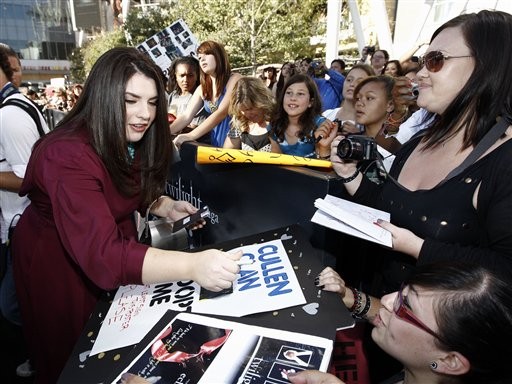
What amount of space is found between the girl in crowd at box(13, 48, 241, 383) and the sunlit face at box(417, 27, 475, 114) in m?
1.01

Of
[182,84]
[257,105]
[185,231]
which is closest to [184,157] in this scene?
[185,231]

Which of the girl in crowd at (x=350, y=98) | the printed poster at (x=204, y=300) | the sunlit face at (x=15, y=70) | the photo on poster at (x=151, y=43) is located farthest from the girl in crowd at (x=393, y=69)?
the printed poster at (x=204, y=300)

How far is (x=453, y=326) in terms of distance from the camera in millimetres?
1120

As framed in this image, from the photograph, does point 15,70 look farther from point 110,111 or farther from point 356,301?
point 356,301

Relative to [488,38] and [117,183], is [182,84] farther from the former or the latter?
[488,38]

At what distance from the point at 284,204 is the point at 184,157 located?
1.08m

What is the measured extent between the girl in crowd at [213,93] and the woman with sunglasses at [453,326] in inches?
107

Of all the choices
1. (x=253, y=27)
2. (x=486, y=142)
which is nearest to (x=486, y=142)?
(x=486, y=142)

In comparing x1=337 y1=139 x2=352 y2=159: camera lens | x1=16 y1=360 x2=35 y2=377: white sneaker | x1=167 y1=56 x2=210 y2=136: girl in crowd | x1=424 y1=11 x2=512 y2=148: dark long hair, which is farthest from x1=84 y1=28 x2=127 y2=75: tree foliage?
x1=424 y1=11 x2=512 y2=148: dark long hair

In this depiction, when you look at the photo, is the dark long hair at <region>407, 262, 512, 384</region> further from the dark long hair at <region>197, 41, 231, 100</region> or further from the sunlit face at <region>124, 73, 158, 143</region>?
the dark long hair at <region>197, 41, 231, 100</region>

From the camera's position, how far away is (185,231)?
243 cm

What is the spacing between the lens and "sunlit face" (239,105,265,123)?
12.0 feet

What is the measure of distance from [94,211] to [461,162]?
52.7 inches

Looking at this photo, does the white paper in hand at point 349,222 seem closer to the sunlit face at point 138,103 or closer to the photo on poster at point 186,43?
the sunlit face at point 138,103
